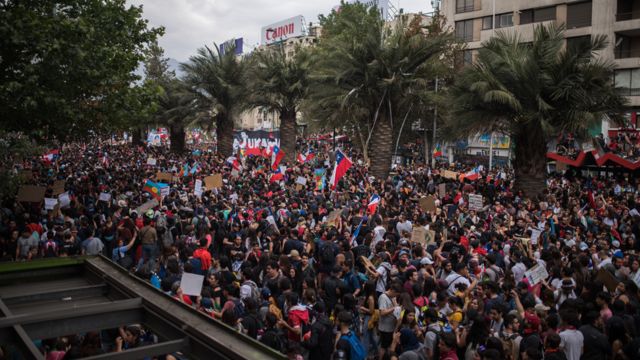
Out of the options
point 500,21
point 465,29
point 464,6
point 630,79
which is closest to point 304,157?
point 465,29

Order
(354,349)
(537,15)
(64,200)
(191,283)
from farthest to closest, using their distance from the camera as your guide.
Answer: (537,15), (64,200), (191,283), (354,349)

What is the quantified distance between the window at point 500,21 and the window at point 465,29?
1124mm

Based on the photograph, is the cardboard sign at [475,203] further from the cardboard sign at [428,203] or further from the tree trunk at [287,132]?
the tree trunk at [287,132]

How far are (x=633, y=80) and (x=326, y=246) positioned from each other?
3158 centimetres

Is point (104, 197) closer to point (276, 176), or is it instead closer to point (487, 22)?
point (276, 176)

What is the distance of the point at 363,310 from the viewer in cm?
778

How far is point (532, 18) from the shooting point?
38.2m

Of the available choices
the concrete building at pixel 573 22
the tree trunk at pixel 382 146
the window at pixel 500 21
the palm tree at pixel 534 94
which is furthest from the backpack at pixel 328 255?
the window at pixel 500 21

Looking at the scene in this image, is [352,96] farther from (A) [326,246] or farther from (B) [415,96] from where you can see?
(A) [326,246]

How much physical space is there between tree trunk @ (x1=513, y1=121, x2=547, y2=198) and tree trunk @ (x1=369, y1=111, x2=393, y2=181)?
21.9 ft

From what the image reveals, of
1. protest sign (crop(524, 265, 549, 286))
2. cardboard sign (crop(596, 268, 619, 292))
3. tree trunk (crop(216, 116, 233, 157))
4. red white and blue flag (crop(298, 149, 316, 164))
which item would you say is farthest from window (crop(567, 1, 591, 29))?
protest sign (crop(524, 265, 549, 286))

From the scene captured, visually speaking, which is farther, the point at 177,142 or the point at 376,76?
the point at 177,142

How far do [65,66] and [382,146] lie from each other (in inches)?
652

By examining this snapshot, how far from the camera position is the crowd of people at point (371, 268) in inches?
244
